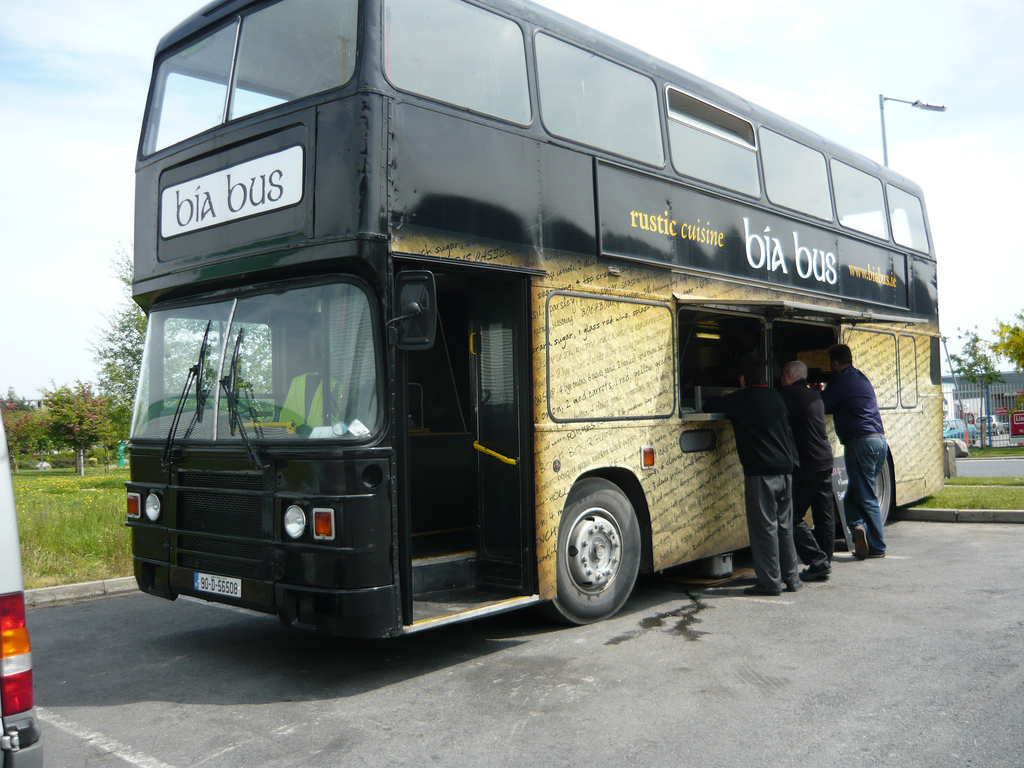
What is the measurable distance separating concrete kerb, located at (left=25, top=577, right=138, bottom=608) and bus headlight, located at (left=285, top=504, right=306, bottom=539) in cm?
418

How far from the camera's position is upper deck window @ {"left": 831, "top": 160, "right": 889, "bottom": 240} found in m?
10.2

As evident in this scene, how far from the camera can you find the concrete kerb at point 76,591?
809 centimetres

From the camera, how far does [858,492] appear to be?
30.7 ft

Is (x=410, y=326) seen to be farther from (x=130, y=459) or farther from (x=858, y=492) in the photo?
(x=858, y=492)

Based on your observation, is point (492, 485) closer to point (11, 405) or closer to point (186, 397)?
point (186, 397)

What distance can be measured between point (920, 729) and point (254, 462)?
3.85 m

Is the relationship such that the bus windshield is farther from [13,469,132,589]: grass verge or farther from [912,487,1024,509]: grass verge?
[912,487,1024,509]: grass verge

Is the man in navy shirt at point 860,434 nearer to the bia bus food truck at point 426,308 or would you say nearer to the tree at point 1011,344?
the bia bus food truck at point 426,308

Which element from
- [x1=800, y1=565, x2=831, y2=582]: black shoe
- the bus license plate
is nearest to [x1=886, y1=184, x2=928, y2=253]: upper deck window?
[x1=800, y1=565, x2=831, y2=582]: black shoe

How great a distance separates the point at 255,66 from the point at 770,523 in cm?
539

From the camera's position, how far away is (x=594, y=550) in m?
6.54

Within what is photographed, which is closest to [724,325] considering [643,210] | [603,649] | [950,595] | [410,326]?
[643,210]

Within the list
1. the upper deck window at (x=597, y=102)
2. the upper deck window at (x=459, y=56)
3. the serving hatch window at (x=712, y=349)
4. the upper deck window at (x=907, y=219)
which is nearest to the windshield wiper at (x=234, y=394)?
the upper deck window at (x=459, y=56)

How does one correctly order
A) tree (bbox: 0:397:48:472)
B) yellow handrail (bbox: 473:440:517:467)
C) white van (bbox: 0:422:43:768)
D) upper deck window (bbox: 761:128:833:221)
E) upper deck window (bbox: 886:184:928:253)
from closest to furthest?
white van (bbox: 0:422:43:768)
yellow handrail (bbox: 473:440:517:467)
upper deck window (bbox: 761:128:833:221)
upper deck window (bbox: 886:184:928:253)
tree (bbox: 0:397:48:472)
